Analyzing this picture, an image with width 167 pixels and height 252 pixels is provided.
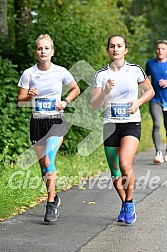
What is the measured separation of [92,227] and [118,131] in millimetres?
1073

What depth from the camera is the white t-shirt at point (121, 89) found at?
7.72 metres

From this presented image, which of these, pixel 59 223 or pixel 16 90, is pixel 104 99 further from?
pixel 16 90

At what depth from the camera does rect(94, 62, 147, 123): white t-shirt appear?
7.72 meters

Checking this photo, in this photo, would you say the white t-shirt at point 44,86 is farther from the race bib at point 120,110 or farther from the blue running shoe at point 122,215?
the blue running shoe at point 122,215

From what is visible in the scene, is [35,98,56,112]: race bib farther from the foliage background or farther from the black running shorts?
the foliage background


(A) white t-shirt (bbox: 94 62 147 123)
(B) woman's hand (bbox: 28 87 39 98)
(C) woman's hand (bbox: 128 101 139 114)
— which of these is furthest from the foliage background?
(C) woman's hand (bbox: 128 101 139 114)

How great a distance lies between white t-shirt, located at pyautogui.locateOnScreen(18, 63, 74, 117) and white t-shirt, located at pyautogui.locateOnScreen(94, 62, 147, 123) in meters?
0.49

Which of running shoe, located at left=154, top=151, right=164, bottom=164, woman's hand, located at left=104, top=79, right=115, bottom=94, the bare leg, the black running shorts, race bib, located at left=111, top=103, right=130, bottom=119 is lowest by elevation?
running shoe, located at left=154, top=151, right=164, bottom=164

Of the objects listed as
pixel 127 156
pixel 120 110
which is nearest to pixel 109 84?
pixel 120 110

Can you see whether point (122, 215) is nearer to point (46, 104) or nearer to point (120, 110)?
point (120, 110)

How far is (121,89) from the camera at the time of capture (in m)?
7.75

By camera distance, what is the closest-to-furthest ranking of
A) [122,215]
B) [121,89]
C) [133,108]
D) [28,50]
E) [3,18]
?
[133,108] → [121,89] → [122,215] → [28,50] → [3,18]

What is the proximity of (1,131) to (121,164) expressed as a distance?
458 cm

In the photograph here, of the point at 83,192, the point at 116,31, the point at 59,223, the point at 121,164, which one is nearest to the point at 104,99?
the point at 121,164
